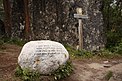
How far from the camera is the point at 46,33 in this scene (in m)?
13.7

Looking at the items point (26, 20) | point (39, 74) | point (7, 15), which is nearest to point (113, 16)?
point (26, 20)

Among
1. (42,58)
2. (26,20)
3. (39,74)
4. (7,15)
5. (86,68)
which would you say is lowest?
(86,68)

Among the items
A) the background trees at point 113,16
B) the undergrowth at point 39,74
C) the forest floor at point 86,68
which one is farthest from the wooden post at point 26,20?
the undergrowth at point 39,74

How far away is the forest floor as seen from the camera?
845 centimetres

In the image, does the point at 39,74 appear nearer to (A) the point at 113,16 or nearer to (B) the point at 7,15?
(B) the point at 7,15

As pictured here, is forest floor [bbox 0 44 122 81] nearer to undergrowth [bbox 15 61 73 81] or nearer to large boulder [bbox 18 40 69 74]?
undergrowth [bbox 15 61 73 81]

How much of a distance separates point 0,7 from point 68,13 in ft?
24.5

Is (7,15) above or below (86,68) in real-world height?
above

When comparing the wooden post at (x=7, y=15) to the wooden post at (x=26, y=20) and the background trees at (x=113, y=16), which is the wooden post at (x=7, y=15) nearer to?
the wooden post at (x=26, y=20)

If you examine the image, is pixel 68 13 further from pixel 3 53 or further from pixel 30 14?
pixel 3 53

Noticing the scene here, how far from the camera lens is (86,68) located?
9.44 metres

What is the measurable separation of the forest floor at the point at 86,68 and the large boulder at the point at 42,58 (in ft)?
1.62

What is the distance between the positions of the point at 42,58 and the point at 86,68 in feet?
6.29

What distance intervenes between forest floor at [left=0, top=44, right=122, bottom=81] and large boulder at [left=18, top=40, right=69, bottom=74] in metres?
0.49
